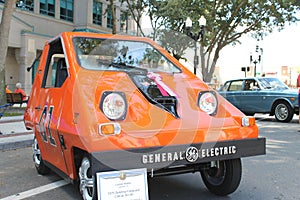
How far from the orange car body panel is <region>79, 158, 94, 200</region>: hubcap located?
166mm

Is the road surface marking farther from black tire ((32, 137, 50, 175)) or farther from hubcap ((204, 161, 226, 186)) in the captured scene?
hubcap ((204, 161, 226, 186))

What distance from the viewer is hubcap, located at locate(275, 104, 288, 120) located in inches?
488

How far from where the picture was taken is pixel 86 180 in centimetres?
330

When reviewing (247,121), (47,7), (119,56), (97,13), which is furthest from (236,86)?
(97,13)

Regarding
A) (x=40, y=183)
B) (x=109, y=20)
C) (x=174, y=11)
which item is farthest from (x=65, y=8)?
(x=40, y=183)

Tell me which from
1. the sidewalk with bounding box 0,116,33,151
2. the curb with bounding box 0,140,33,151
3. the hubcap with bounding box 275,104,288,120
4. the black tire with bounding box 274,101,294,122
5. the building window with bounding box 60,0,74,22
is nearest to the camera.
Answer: the curb with bounding box 0,140,33,151

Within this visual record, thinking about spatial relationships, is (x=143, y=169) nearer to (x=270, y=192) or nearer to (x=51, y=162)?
(x=51, y=162)

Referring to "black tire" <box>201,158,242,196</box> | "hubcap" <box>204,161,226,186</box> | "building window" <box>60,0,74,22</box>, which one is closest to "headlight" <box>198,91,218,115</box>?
"black tire" <box>201,158,242,196</box>

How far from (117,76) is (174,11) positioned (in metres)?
18.1

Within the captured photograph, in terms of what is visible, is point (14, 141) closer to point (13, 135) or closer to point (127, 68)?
point (13, 135)

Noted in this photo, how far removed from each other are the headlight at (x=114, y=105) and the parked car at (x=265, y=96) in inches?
355

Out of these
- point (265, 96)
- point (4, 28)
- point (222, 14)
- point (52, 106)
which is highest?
point (222, 14)

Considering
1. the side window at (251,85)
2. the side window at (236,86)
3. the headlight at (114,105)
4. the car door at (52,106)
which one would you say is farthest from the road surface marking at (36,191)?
the side window at (236,86)

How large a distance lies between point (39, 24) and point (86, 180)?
28005 millimetres
